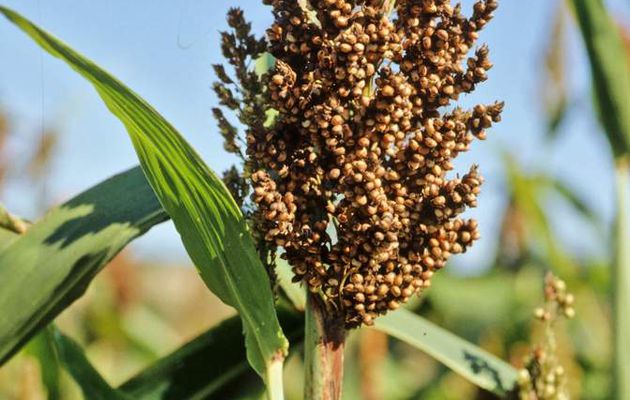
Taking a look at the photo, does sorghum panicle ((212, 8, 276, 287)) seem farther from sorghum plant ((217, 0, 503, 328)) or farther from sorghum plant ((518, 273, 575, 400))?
sorghum plant ((518, 273, 575, 400))

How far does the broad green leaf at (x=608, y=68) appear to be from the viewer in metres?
1.87

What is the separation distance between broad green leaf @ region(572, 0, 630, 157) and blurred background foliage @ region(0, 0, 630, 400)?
121 cm

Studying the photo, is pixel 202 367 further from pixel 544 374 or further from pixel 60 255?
pixel 544 374

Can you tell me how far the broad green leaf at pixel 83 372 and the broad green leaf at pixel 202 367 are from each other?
0.28ft

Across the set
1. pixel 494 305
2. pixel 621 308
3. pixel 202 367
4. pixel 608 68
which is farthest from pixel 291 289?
pixel 494 305

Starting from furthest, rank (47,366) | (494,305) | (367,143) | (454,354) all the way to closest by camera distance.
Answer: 1. (494,305)
2. (47,366)
3. (454,354)
4. (367,143)

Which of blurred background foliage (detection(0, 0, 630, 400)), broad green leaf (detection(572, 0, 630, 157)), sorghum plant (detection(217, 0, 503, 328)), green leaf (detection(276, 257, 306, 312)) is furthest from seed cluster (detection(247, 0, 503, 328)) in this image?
blurred background foliage (detection(0, 0, 630, 400))

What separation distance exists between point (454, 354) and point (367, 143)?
751 mm

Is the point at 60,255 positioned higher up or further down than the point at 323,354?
higher up

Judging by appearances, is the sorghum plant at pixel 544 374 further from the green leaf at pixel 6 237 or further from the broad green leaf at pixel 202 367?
the green leaf at pixel 6 237

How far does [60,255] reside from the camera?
1479 mm

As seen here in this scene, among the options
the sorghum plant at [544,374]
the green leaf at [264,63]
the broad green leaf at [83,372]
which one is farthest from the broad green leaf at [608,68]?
the broad green leaf at [83,372]

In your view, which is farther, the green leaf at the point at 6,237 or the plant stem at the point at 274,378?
the green leaf at the point at 6,237

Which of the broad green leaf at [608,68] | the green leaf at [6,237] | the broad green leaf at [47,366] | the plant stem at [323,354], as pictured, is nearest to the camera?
the plant stem at [323,354]
